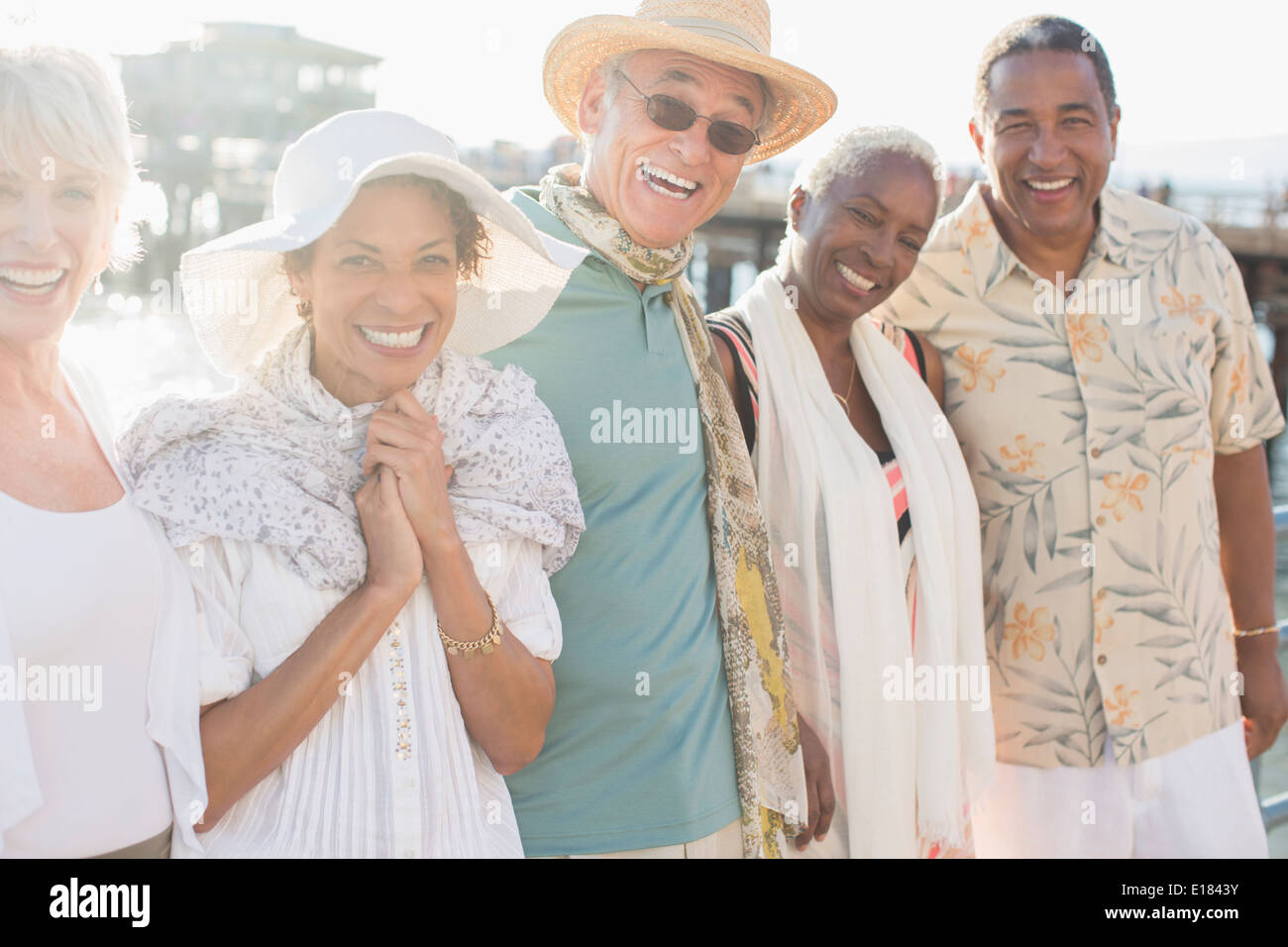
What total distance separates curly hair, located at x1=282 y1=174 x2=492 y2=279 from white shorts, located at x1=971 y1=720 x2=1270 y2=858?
2.01 metres

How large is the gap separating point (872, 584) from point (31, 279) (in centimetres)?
191

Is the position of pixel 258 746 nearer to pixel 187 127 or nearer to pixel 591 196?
pixel 591 196

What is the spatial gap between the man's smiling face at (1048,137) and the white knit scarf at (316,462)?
164cm

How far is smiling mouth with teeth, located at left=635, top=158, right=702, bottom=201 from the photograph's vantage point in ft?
8.20

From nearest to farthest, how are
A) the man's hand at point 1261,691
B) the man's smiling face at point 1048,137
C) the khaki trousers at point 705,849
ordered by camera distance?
1. the khaki trousers at point 705,849
2. the man's smiling face at point 1048,137
3. the man's hand at point 1261,691

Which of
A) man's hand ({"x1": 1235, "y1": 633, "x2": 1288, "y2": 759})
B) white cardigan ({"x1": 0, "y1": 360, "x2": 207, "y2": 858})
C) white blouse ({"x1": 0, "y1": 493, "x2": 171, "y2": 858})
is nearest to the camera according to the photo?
white blouse ({"x1": 0, "y1": 493, "x2": 171, "y2": 858})

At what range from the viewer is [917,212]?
2797 mm

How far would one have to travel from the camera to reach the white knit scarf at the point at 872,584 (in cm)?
275

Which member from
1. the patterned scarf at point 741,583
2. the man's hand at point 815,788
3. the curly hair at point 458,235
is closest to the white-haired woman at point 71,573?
the curly hair at point 458,235

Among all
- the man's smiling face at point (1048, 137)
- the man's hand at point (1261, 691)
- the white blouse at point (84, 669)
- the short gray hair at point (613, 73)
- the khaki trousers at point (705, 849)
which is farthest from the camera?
the man's hand at point (1261, 691)

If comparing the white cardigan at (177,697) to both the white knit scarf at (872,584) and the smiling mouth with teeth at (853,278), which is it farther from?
the smiling mouth with teeth at (853,278)

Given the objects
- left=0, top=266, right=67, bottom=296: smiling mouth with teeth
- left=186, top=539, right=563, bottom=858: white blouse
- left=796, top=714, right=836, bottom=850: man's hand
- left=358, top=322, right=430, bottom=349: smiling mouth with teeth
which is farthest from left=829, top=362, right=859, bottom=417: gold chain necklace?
left=0, top=266, right=67, bottom=296: smiling mouth with teeth

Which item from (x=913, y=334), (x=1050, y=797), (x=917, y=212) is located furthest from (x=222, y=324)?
(x=1050, y=797)

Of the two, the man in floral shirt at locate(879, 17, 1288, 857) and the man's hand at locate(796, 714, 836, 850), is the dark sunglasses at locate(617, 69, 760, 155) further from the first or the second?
the man's hand at locate(796, 714, 836, 850)
